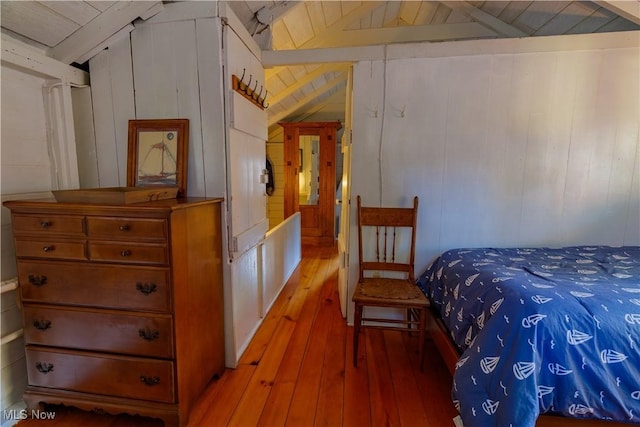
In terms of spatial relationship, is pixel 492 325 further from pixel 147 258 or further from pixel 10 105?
pixel 10 105

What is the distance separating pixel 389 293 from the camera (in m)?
1.78

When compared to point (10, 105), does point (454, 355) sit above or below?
below

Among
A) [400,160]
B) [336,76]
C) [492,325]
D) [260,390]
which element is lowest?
[260,390]

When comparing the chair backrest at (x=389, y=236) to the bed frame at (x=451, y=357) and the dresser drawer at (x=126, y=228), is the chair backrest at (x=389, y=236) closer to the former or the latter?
the bed frame at (x=451, y=357)

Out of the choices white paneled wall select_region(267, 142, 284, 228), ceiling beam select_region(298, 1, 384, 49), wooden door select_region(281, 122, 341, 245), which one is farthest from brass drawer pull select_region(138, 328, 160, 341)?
white paneled wall select_region(267, 142, 284, 228)

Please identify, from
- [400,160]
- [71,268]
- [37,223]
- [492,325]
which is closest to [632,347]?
[492,325]

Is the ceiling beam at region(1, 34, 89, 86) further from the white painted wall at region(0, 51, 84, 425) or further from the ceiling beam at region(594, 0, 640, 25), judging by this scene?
the ceiling beam at region(594, 0, 640, 25)

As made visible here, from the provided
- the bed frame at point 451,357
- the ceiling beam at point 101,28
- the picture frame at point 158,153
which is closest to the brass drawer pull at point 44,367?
the picture frame at point 158,153

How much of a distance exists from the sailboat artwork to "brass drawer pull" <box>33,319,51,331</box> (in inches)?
31.0

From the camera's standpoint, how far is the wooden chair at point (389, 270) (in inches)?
67.3

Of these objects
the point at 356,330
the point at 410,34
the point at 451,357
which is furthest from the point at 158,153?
the point at 410,34

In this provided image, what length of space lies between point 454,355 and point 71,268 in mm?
1889

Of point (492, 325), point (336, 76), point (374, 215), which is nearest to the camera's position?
point (492, 325)

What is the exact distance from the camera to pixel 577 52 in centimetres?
185
